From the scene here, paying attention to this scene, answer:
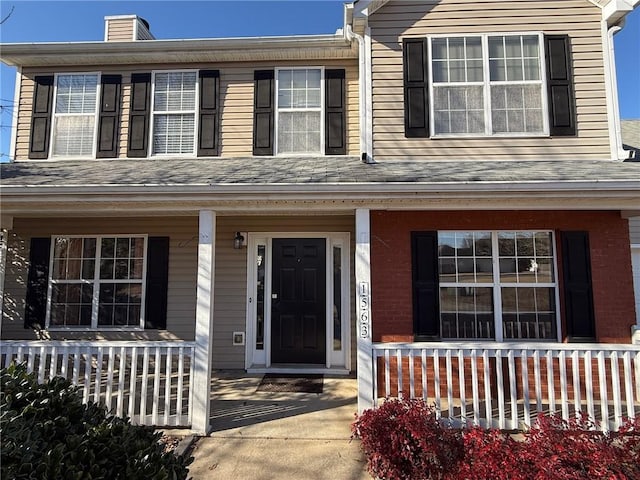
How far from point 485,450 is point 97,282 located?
6.17 m

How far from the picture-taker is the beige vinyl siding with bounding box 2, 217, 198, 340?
6277 mm

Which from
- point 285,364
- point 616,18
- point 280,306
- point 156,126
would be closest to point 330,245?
point 280,306

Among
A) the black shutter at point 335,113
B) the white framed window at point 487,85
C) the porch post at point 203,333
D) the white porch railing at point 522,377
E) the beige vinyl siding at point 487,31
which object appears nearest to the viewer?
the white porch railing at point 522,377

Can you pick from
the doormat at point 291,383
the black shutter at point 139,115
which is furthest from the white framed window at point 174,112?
the doormat at point 291,383

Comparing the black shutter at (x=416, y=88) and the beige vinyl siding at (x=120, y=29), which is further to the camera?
the beige vinyl siding at (x=120, y=29)

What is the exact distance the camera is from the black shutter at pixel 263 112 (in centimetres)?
638

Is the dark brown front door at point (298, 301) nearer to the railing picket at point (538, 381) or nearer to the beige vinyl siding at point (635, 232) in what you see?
the railing picket at point (538, 381)

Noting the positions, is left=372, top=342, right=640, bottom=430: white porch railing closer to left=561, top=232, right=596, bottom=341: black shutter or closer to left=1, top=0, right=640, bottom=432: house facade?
left=1, top=0, right=640, bottom=432: house facade

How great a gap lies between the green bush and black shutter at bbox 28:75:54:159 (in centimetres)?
546

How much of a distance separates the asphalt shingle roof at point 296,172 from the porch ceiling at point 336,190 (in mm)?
13

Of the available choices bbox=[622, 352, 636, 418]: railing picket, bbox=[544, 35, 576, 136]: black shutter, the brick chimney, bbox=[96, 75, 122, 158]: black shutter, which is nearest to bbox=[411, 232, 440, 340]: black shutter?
bbox=[622, 352, 636, 418]: railing picket

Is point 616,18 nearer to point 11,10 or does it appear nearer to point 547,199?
point 547,199

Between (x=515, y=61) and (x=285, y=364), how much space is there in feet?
19.7

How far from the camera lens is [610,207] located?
4473mm
